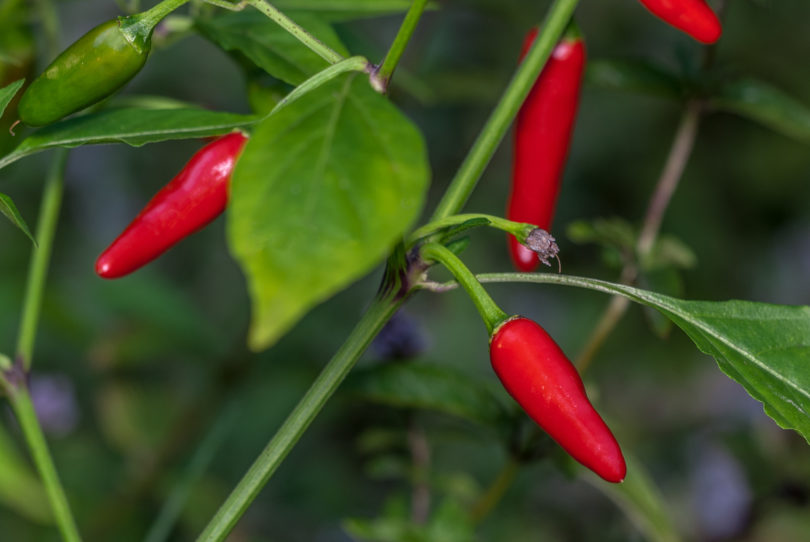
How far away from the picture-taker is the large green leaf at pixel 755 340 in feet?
2.28

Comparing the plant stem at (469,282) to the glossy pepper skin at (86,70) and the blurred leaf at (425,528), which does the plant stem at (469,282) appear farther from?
the blurred leaf at (425,528)

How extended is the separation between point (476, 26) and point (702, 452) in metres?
1.53

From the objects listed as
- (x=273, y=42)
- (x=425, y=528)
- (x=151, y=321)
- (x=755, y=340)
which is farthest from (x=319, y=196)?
(x=151, y=321)

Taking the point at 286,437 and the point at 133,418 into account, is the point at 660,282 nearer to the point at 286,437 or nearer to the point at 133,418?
the point at 286,437

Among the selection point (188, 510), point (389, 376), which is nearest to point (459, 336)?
point (188, 510)

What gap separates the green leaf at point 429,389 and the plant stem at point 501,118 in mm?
442

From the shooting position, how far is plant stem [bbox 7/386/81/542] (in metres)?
0.77

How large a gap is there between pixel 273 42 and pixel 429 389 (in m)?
0.53

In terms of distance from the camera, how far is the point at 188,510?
177cm

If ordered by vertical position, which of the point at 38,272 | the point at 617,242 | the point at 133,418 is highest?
the point at 38,272

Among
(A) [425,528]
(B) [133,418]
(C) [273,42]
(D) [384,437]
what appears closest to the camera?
(C) [273,42]

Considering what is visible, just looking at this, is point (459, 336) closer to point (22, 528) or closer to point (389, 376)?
point (22, 528)

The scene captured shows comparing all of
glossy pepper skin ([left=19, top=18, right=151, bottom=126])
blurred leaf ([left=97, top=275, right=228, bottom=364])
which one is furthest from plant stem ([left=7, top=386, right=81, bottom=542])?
blurred leaf ([left=97, top=275, right=228, bottom=364])

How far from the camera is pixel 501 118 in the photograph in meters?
0.74
